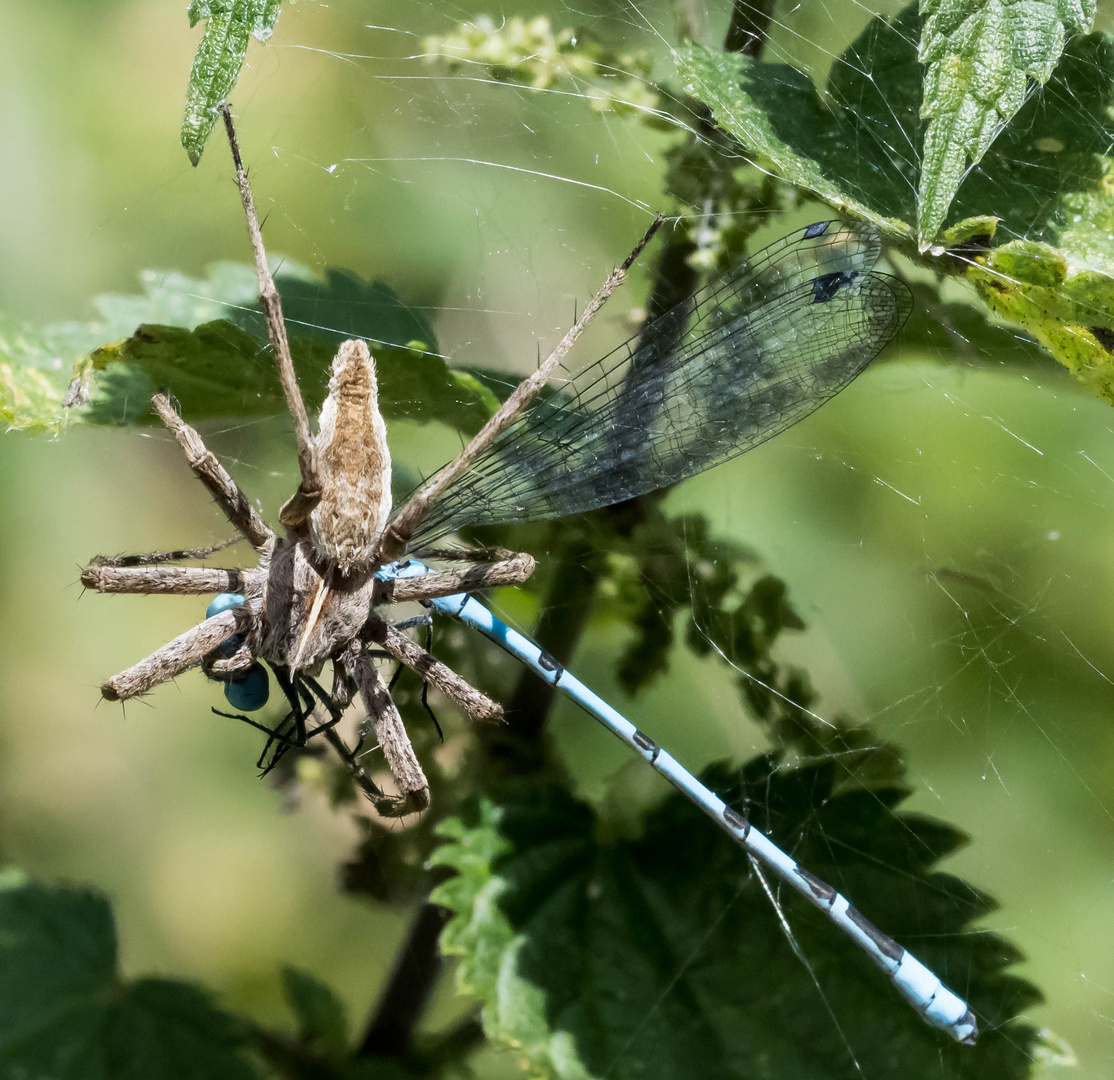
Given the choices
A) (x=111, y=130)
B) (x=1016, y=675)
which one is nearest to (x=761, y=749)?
(x=1016, y=675)

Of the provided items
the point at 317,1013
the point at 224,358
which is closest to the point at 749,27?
the point at 224,358

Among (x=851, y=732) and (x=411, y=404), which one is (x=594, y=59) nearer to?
(x=411, y=404)

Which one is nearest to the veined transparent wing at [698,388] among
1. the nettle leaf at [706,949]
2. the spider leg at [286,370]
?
the spider leg at [286,370]

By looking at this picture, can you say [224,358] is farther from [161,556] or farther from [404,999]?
[404,999]

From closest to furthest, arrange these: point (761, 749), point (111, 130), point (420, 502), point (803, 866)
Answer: point (420, 502) < point (803, 866) < point (761, 749) < point (111, 130)

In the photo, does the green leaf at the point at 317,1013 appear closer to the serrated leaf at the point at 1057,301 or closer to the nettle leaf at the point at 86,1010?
the nettle leaf at the point at 86,1010

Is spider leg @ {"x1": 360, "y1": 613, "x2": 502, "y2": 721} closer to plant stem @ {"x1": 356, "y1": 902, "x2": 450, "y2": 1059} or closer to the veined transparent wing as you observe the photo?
the veined transparent wing
